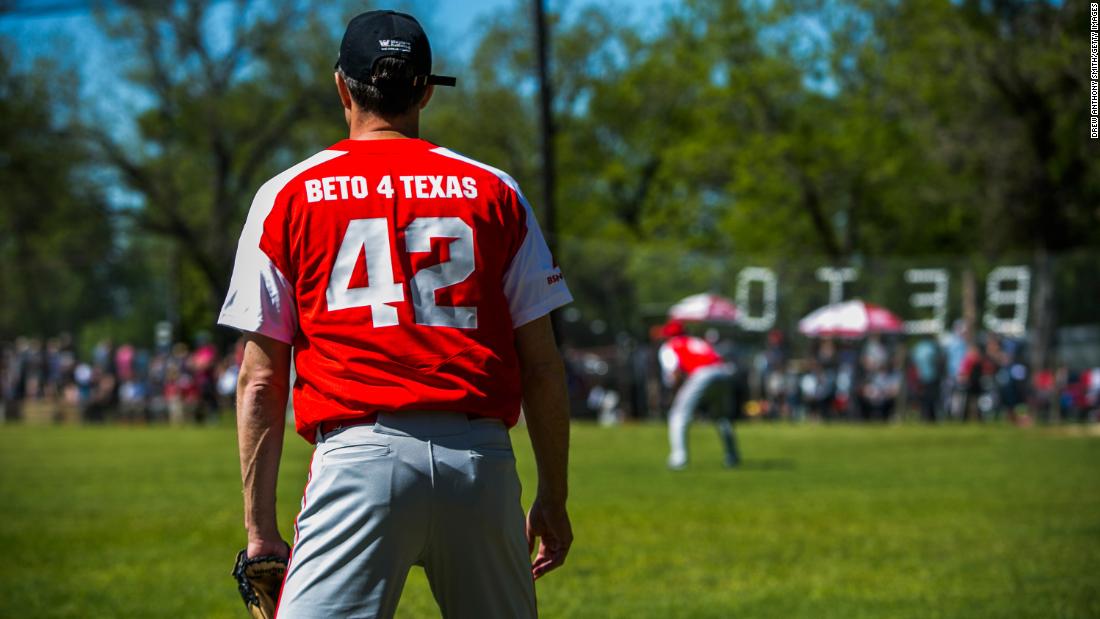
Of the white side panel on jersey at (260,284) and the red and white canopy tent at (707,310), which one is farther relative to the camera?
the red and white canopy tent at (707,310)

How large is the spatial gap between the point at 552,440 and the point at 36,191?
143 ft

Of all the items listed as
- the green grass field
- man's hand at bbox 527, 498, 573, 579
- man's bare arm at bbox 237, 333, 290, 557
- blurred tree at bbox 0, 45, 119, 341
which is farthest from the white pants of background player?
blurred tree at bbox 0, 45, 119, 341

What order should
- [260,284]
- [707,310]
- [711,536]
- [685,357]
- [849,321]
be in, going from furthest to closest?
[707,310] → [849,321] → [685,357] → [711,536] → [260,284]

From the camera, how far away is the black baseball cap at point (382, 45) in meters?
3.25

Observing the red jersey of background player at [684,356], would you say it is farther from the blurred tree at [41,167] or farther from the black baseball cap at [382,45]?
the blurred tree at [41,167]

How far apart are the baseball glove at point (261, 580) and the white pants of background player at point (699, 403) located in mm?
14634

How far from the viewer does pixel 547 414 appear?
3408 mm

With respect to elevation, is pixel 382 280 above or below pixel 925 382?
above

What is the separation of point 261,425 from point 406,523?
1.50 feet

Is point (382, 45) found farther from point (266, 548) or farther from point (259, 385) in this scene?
point (266, 548)

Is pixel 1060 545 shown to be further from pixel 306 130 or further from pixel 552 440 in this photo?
pixel 306 130

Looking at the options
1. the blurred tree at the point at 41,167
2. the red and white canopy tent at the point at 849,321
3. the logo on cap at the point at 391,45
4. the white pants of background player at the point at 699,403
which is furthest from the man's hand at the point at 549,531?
the blurred tree at the point at 41,167

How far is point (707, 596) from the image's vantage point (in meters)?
8.01

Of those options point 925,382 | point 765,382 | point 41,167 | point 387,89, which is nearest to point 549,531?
point 387,89
